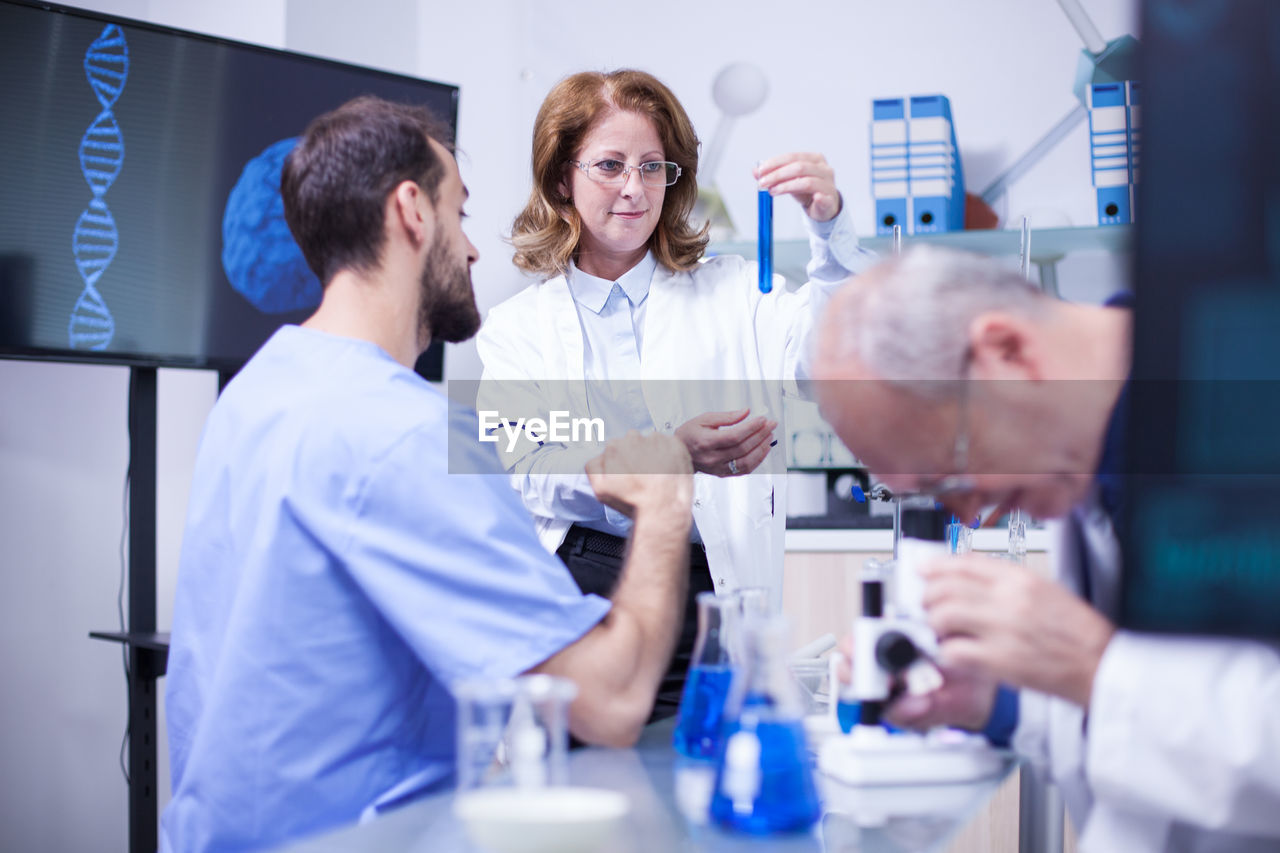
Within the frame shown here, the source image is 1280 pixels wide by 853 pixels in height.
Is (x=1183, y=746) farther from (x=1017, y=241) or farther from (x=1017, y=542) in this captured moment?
(x=1017, y=241)

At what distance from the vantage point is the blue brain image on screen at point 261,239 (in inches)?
82.0

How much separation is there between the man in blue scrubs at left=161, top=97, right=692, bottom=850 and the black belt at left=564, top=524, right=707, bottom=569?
49 centimetres

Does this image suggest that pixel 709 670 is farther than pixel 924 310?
Yes

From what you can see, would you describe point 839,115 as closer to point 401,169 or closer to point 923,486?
point 401,169

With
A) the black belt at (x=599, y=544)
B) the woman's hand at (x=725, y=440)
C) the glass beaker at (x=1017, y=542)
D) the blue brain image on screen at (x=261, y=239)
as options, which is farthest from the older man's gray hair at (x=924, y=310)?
the blue brain image on screen at (x=261, y=239)

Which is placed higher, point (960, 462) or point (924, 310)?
point (924, 310)

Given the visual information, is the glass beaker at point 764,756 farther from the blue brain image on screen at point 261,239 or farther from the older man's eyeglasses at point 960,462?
the blue brain image on screen at point 261,239

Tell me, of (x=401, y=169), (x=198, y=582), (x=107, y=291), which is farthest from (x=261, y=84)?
(x=198, y=582)

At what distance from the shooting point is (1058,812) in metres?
1.36

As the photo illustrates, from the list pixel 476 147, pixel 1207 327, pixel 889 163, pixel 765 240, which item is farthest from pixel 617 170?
pixel 476 147

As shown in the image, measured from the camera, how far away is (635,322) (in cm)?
182

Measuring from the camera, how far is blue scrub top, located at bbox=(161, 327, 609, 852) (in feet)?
3.07
